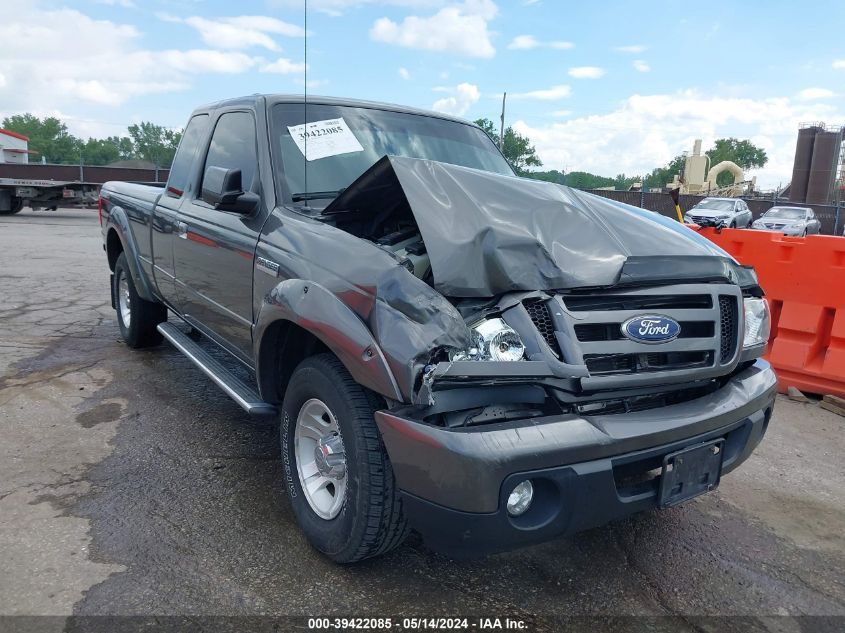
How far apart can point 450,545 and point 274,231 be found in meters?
1.68

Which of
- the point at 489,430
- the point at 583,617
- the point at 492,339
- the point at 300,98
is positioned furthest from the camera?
the point at 300,98

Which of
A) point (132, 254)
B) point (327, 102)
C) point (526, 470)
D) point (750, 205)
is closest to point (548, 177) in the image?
point (327, 102)

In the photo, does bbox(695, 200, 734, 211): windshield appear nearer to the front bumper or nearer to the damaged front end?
the damaged front end

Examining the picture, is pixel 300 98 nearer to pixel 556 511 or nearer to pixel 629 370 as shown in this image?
pixel 629 370

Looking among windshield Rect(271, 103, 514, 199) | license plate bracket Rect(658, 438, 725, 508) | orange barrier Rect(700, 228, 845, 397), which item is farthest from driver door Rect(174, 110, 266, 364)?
orange barrier Rect(700, 228, 845, 397)

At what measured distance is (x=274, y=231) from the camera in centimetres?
308

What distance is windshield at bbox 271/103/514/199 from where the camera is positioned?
3430mm

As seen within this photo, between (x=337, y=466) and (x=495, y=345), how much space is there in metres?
0.86

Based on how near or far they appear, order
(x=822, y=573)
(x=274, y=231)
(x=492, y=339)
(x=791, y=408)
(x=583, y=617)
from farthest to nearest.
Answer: (x=791, y=408), (x=274, y=231), (x=822, y=573), (x=583, y=617), (x=492, y=339)

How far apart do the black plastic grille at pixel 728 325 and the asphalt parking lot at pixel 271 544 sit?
0.98m

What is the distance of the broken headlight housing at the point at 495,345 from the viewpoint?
7.23 feet

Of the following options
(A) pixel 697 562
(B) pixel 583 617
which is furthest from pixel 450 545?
(A) pixel 697 562

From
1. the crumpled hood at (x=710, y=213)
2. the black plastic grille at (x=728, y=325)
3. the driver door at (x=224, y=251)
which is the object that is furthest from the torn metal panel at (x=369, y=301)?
the crumpled hood at (x=710, y=213)

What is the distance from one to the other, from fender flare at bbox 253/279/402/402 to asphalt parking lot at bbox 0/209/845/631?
91 centimetres
